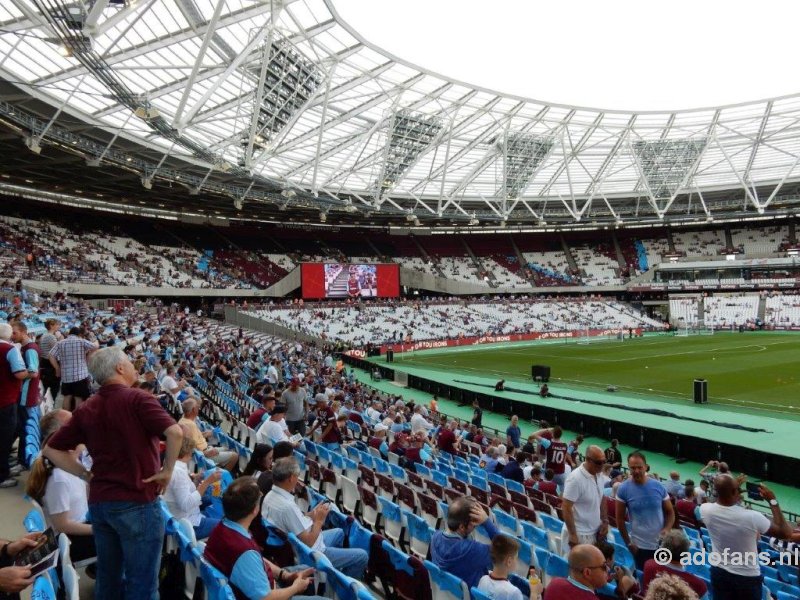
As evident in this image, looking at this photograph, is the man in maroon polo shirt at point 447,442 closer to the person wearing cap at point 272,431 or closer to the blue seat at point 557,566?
the person wearing cap at point 272,431

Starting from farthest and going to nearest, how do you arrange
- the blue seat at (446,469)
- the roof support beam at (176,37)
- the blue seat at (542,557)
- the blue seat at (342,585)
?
the roof support beam at (176,37) < the blue seat at (446,469) < the blue seat at (542,557) < the blue seat at (342,585)

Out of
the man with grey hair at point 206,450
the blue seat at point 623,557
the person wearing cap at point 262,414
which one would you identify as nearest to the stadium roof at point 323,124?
the person wearing cap at point 262,414

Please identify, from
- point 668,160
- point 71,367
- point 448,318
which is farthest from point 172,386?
point 668,160

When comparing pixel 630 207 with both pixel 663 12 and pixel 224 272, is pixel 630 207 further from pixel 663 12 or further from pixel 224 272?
pixel 224 272

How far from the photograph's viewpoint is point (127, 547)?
3.53m

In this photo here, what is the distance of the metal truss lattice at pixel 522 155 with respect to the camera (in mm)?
46947

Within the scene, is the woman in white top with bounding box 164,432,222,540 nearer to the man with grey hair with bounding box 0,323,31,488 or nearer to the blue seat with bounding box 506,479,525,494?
the man with grey hair with bounding box 0,323,31,488

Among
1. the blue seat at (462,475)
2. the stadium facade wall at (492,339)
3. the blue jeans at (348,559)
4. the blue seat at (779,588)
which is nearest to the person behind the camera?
the blue jeans at (348,559)

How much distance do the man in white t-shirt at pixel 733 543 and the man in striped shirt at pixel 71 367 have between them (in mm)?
8219

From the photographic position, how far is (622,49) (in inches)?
1447

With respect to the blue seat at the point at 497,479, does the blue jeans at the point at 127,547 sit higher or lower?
higher

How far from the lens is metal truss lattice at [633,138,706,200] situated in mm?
51312

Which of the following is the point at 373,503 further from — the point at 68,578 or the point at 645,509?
the point at 68,578

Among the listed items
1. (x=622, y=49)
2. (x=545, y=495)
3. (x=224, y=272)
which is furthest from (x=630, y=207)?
(x=545, y=495)
